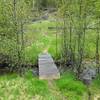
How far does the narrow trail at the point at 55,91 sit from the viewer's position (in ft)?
83.5

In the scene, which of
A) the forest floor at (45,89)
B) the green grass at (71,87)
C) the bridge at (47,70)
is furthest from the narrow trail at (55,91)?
the bridge at (47,70)

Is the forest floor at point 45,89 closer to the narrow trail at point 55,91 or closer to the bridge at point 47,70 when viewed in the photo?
the narrow trail at point 55,91

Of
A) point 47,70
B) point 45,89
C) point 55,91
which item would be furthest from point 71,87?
point 47,70

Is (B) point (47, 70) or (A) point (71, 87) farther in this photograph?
(B) point (47, 70)

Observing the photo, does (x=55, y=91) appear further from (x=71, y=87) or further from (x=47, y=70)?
(x=47, y=70)

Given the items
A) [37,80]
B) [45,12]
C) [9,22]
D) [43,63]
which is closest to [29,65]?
[43,63]

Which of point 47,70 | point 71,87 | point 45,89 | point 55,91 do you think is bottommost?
point 55,91

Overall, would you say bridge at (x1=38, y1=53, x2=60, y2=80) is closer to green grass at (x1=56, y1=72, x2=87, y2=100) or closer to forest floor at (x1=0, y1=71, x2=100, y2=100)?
forest floor at (x1=0, y1=71, x2=100, y2=100)

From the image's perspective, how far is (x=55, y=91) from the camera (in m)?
27.0

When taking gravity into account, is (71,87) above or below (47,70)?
below

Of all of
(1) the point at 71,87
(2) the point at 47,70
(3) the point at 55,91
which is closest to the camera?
(3) the point at 55,91

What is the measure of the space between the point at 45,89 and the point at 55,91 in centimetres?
106

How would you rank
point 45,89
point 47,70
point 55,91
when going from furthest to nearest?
point 47,70 < point 55,91 < point 45,89

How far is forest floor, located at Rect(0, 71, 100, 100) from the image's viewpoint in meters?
24.9
